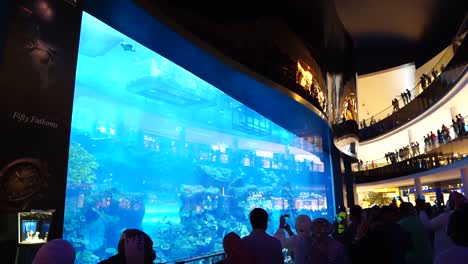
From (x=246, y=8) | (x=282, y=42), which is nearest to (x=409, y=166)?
(x=282, y=42)

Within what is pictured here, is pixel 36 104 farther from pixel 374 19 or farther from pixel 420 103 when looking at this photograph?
pixel 420 103

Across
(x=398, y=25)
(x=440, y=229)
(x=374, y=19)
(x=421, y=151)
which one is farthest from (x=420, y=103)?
(x=440, y=229)

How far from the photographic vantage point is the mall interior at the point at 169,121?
2807 millimetres

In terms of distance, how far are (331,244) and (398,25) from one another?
21.2 metres

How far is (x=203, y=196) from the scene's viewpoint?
8062 mm

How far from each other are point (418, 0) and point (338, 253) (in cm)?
1950

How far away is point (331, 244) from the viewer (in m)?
2.73

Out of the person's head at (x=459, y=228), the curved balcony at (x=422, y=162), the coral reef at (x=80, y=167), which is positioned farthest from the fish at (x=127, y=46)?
the curved balcony at (x=422, y=162)

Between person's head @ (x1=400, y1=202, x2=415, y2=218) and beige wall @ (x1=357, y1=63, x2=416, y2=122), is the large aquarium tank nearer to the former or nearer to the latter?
person's head @ (x1=400, y1=202, x2=415, y2=218)

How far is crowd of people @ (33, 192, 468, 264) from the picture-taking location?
5.80ft

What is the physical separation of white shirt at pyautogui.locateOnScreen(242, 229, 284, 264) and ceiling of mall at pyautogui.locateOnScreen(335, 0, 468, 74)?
51.9 feet

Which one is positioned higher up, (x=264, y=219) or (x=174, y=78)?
(x=174, y=78)

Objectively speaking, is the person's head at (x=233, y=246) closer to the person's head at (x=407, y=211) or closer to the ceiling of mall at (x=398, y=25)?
the person's head at (x=407, y=211)

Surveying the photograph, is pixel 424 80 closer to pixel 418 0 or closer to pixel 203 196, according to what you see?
pixel 418 0
